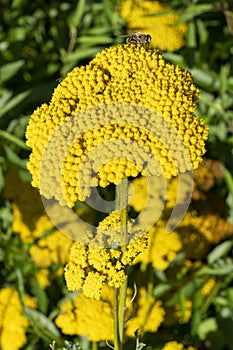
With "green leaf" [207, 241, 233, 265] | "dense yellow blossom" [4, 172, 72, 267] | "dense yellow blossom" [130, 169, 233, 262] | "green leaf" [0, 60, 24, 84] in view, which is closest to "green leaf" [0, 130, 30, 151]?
"dense yellow blossom" [4, 172, 72, 267]

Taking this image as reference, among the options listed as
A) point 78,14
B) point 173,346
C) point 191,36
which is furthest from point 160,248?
point 78,14

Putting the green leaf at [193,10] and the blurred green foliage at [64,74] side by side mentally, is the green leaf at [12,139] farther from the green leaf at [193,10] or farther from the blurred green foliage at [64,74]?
the green leaf at [193,10]

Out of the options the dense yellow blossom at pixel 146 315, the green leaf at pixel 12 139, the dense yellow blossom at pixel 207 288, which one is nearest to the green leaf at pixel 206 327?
the dense yellow blossom at pixel 207 288

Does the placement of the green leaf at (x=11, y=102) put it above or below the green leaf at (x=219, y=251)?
above

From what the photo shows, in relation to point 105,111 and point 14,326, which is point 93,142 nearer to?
point 105,111

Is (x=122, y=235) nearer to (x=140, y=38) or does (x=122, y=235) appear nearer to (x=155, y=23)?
(x=140, y=38)

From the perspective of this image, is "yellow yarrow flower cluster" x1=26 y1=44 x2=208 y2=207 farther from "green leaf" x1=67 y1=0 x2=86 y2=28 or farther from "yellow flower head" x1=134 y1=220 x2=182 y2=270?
"green leaf" x1=67 y1=0 x2=86 y2=28
